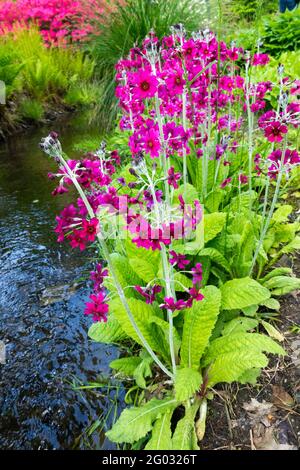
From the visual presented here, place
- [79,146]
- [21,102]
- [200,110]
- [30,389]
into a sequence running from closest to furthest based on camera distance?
[30,389]
[200,110]
[79,146]
[21,102]

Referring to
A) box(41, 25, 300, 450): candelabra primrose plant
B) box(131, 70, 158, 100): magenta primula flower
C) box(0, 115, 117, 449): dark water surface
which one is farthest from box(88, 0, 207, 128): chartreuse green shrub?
box(131, 70, 158, 100): magenta primula flower

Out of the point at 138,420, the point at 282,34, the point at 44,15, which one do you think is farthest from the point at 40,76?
the point at 138,420

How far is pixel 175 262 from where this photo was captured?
1.42 metres

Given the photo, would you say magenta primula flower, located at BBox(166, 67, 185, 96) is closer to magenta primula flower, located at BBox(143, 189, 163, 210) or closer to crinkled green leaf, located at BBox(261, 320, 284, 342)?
magenta primula flower, located at BBox(143, 189, 163, 210)

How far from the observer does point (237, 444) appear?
5.18 feet

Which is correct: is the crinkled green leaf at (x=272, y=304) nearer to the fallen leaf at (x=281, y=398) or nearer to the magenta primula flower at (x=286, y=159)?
the fallen leaf at (x=281, y=398)

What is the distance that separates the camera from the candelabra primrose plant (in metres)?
1.32

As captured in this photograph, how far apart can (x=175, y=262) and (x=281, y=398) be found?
83cm

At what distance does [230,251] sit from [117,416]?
1.07 m

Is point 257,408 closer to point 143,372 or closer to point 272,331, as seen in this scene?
point 272,331

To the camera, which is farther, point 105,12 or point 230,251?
point 105,12
